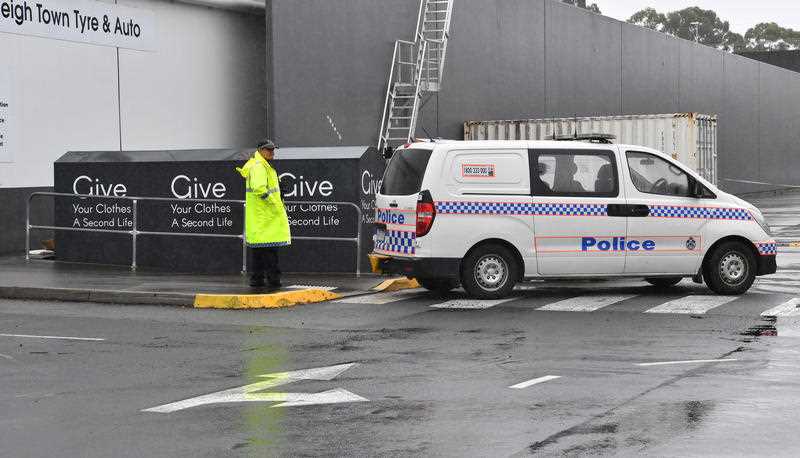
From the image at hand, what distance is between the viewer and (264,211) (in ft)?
51.6

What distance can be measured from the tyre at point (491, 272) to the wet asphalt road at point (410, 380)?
0.49 meters

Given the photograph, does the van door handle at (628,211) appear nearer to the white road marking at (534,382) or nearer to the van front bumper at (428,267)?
the van front bumper at (428,267)

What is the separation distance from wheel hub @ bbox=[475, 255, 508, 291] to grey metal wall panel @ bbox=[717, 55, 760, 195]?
39840mm

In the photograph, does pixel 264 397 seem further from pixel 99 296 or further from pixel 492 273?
pixel 99 296

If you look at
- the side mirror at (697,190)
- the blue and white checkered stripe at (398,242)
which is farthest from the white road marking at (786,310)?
the blue and white checkered stripe at (398,242)

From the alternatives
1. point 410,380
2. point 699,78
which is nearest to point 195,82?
point 410,380

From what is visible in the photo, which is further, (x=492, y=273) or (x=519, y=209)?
(x=492, y=273)

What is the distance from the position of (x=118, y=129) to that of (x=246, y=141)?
3.85 meters

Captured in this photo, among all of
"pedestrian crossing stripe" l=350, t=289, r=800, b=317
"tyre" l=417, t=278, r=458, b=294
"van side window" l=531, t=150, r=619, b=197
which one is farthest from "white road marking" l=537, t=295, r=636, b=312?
"tyre" l=417, t=278, r=458, b=294

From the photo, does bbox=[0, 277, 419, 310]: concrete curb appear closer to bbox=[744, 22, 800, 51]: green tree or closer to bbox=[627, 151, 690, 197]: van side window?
bbox=[627, 151, 690, 197]: van side window

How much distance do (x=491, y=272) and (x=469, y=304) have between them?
23.0 inches

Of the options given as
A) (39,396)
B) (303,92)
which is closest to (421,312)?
(39,396)

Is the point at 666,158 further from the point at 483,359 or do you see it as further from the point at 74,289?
the point at 74,289

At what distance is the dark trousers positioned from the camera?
1575 centimetres
